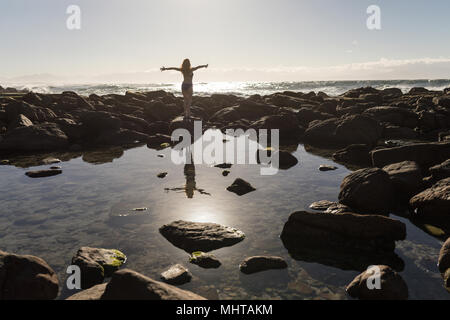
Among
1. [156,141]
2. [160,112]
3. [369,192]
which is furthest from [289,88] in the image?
[369,192]

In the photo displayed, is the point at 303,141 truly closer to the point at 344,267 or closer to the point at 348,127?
the point at 348,127

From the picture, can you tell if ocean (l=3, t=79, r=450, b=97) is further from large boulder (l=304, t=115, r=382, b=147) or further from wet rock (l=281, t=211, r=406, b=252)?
wet rock (l=281, t=211, r=406, b=252)

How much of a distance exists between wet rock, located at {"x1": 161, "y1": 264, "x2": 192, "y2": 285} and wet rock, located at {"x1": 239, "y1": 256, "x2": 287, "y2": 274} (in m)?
0.77

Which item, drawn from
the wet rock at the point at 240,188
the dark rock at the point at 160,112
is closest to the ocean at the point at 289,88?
the dark rock at the point at 160,112

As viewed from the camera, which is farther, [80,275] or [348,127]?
[348,127]

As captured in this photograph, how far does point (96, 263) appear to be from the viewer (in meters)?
4.78

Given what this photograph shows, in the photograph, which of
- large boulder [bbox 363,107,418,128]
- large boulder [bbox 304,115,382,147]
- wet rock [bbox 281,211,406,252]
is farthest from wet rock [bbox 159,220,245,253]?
large boulder [bbox 363,107,418,128]

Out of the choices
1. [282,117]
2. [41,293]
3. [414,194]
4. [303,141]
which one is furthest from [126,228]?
[282,117]

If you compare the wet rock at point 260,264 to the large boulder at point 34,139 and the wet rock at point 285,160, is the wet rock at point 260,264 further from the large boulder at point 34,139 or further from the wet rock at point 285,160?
the large boulder at point 34,139

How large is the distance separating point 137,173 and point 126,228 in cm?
392

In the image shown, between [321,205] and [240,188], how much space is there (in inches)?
76.0

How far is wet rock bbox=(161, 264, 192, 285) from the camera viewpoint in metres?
4.54

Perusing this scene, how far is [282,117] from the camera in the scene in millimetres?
18141

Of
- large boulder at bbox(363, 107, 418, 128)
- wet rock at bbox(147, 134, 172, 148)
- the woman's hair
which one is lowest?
wet rock at bbox(147, 134, 172, 148)
